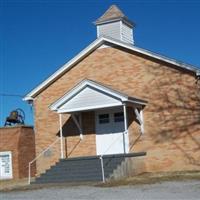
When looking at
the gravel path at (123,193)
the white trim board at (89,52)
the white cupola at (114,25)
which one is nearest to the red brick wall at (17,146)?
the white trim board at (89,52)

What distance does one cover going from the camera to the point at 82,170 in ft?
74.6

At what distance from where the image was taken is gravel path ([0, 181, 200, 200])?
48.4 feet

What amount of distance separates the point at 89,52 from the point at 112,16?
9.20ft

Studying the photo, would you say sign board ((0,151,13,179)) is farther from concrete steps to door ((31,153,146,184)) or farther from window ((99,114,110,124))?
window ((99,114,110,124))

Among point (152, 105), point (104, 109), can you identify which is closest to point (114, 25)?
point (104, 109)

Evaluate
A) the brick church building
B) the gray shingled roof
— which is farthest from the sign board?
the gray shingled roof

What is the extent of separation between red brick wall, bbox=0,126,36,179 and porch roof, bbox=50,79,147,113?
18.4 ft

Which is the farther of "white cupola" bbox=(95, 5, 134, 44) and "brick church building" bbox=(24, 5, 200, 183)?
"white cupola" bbox=(95, 5, 134, 44)

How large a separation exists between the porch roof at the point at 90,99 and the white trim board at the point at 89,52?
2.32m

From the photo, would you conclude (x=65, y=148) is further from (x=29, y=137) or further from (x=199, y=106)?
(x=199, y=106)

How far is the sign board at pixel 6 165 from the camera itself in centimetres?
3023

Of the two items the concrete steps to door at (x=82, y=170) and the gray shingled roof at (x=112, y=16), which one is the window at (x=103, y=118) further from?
the gray shingled roof at (x=112, y=16)

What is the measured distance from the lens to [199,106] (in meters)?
24.0

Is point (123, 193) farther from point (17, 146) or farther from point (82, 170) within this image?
point (17, 146)
